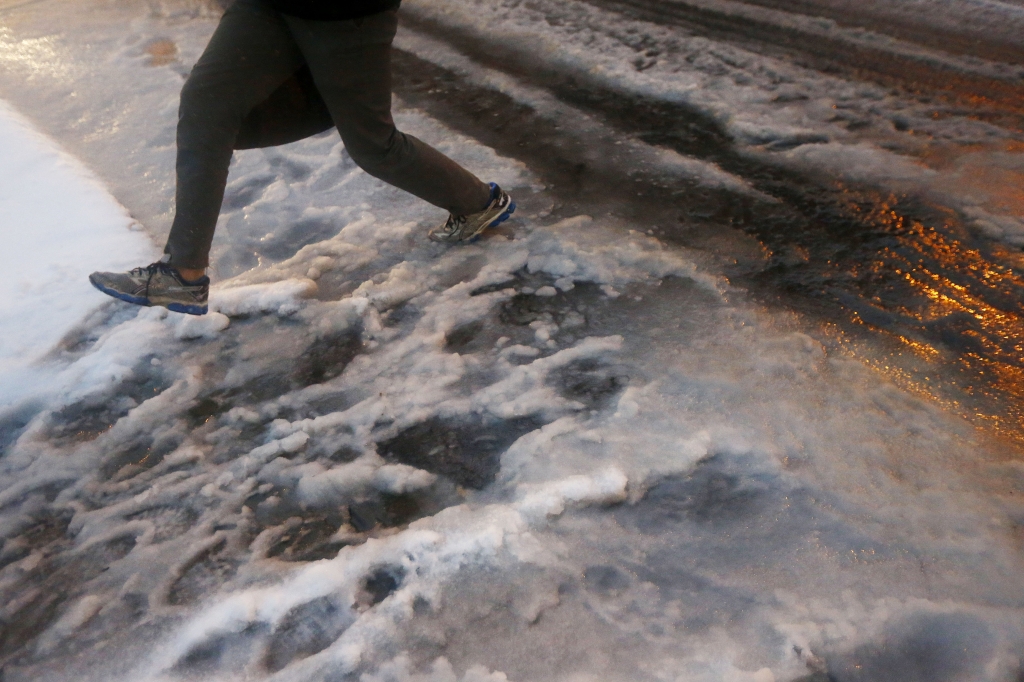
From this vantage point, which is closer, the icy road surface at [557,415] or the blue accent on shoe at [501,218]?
the icy road surface at [557,415]

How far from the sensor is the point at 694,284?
256cm

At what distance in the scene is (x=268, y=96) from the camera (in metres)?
2.33

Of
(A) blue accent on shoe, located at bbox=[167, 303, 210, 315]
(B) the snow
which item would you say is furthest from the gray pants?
(B) the snow

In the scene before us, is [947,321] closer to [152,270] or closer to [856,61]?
[152,270]

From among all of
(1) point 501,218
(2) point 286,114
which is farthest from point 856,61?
(2) point 286,114

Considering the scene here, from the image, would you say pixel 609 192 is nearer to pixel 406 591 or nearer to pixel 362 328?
pixel 362 328

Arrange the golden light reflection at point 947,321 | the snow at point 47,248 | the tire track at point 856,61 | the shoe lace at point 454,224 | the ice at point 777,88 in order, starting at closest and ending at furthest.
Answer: the golden light reflection at point 947,321
the snow at point 47,248
the shoe lace at point 454,224
the ice at point 777,88
the tire track at point 856,61

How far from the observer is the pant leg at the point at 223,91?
2.20m

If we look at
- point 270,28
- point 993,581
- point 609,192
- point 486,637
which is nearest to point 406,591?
point 486,637

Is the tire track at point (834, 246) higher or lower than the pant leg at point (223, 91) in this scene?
lower

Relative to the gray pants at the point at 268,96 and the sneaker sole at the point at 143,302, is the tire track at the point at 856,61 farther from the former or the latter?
the sneaker sole at the point at 143,302

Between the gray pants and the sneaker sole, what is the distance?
0.46 feet

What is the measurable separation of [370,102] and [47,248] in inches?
63.0

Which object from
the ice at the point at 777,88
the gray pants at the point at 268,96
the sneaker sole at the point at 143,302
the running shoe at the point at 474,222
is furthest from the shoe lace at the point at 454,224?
the ice at the point at 777,88
